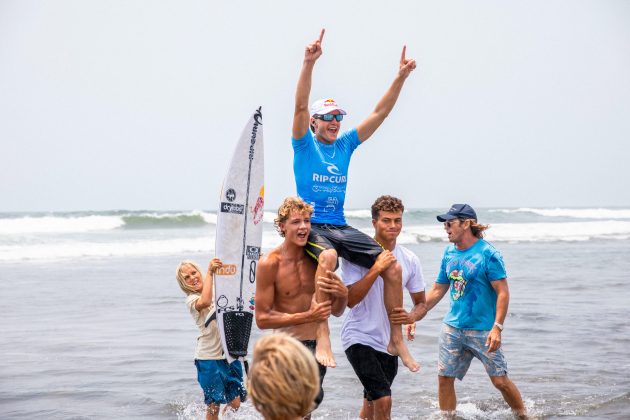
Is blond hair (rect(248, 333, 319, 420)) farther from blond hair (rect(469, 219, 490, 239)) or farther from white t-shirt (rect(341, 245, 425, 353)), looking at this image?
blond hair (rect(469, 219, 490, 239))

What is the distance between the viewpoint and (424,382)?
9.05m

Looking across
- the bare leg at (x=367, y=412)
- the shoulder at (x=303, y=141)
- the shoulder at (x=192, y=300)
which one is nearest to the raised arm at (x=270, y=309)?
the shoulder at (x=303, y=141)

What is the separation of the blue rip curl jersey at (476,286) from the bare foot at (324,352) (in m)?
1.60

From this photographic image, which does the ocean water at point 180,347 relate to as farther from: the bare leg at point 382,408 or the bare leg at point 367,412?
the bare leg at point 382,408

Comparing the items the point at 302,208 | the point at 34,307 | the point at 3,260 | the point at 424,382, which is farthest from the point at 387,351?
the point at 3,260

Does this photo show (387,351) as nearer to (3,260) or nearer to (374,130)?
(374,130)

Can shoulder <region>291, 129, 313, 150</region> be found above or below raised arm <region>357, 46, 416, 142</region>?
below

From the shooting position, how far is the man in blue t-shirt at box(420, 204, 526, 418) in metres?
6.82

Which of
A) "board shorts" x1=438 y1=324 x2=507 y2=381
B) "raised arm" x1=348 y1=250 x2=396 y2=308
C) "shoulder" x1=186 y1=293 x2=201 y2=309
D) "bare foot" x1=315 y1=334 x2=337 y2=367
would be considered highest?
"raised arm" x1=348 y1=250 x2=396 y2=308

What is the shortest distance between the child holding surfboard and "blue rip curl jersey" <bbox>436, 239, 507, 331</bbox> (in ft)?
6.43

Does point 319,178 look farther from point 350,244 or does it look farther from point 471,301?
point 471,301

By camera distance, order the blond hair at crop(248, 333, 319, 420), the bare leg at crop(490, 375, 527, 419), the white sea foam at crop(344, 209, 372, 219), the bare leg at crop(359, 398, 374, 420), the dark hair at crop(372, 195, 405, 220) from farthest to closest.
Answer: the white sea foam at crop(344, 209, 372, 219) < the bare leg at crop(490, 375, 527, 419) < the bare leg at crop(359, 398, 374, 420) < the dark hair at crop(372, 195, 405, 220) < the blond hair at crop(248, 333, 319, 420)

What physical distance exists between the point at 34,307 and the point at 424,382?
7.76 m

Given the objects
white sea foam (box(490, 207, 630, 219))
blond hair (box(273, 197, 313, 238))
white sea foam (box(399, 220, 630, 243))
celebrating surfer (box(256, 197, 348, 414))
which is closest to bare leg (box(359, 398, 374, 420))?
celebrating surfer (box(256, 197, 348, 414))
